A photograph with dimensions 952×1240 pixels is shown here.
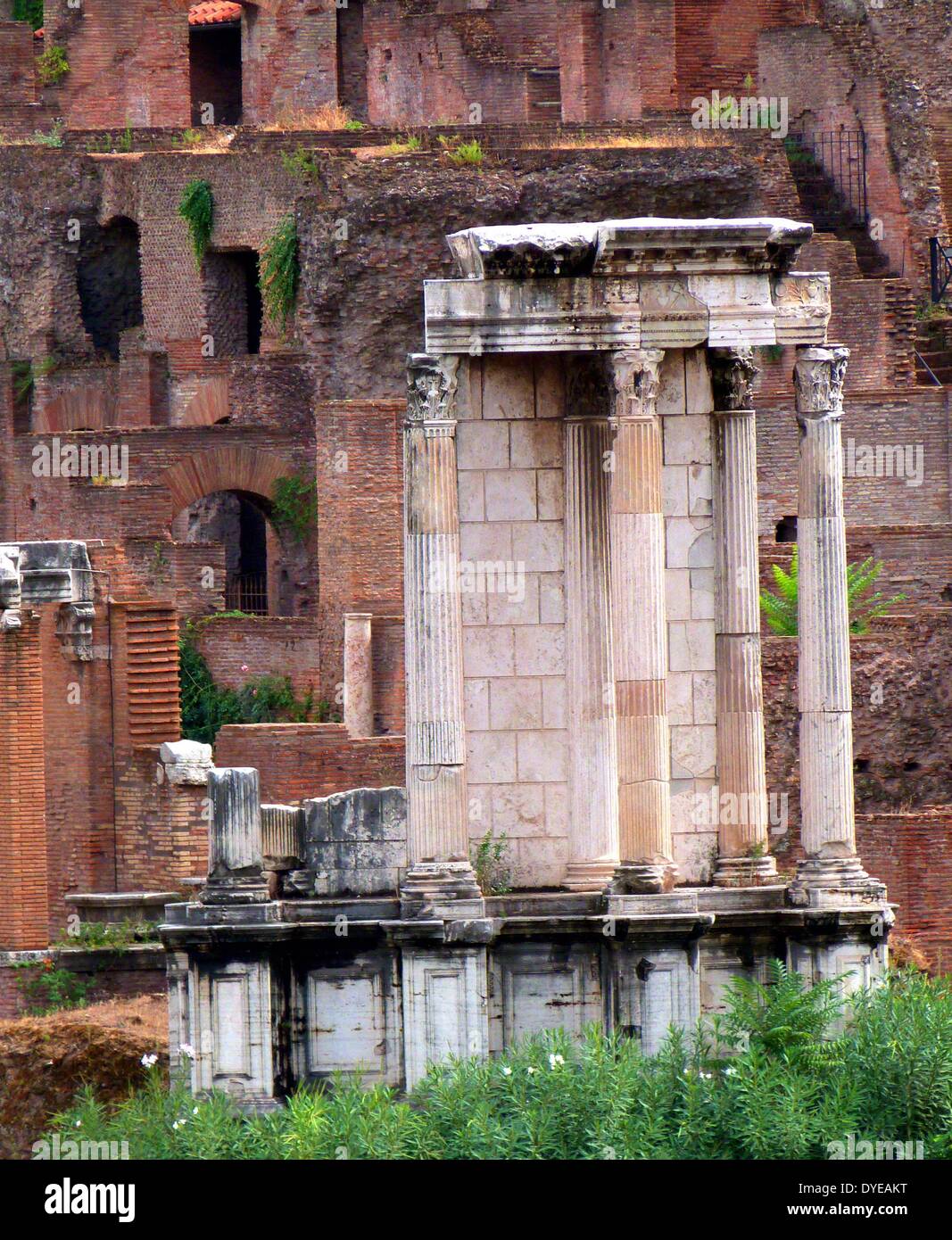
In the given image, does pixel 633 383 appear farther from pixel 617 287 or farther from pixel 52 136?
pixel 52 136

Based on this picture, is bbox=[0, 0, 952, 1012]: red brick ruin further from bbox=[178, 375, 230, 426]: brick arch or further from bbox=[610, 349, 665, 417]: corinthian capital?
bbox=[610, 349, 665, 417]: corinthian capital

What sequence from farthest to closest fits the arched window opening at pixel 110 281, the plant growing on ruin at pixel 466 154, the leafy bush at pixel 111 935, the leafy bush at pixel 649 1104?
the arched window opening at pixel 110 281 → the plant growing on ruin at pixel 466 154 → the leafy bush at pixel 111 935 → the leafy bush at pixel 649 1104

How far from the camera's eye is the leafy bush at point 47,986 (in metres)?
28.9

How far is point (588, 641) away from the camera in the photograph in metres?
23.0

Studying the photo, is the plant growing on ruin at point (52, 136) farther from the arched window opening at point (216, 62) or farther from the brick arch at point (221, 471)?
the brick arch at point (221, 471)

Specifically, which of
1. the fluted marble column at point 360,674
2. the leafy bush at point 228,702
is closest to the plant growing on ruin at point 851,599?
the fluted marble column at point 360,674

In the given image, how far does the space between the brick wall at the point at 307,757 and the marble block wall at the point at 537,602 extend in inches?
397

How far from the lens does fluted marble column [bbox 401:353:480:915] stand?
22000 millimetres

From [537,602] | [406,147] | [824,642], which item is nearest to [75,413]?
[406,147]

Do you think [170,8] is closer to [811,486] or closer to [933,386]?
[933,386]

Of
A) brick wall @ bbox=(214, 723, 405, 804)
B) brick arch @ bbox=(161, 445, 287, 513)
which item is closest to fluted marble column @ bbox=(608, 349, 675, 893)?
brick wall @ bbox=(214, 723, 405, 804)

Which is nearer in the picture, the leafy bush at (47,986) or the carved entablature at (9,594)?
the leafy bush at (47,986)

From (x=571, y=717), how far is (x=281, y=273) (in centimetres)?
2092

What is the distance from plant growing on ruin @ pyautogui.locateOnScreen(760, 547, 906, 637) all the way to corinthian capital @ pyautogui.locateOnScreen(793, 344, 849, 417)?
402 inches
